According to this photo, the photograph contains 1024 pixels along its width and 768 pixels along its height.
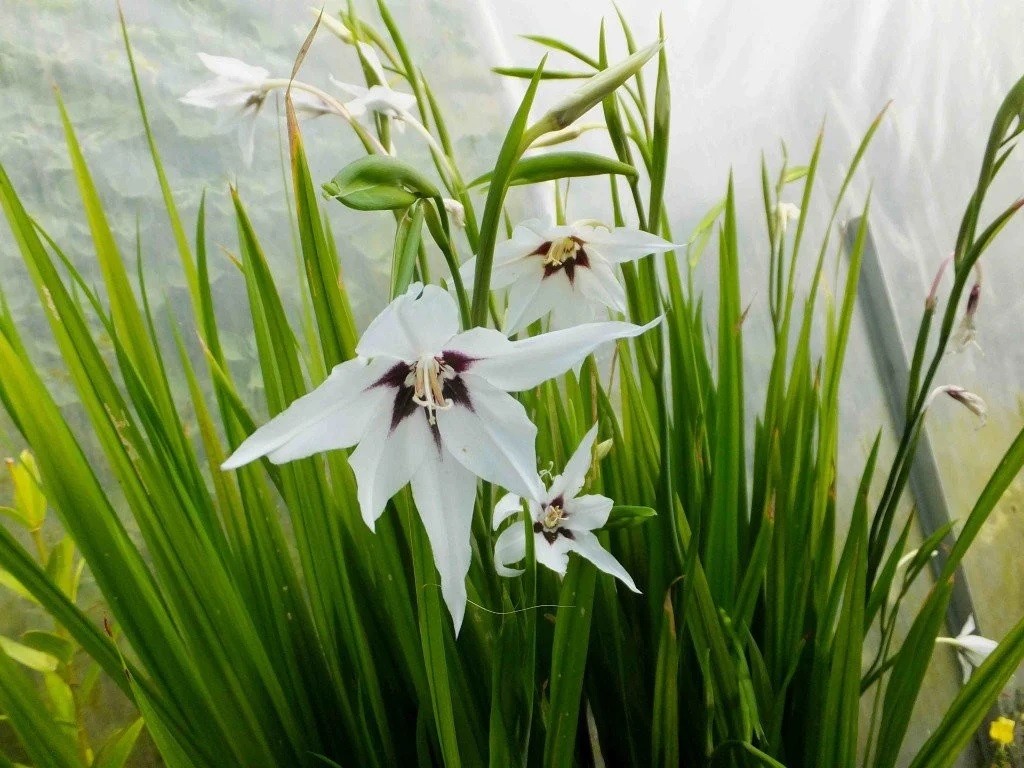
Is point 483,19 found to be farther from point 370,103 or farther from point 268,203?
point 370,103

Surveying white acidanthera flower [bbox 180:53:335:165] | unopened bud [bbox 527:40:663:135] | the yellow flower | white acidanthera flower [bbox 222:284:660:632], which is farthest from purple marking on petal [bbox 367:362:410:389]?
the yellow flower

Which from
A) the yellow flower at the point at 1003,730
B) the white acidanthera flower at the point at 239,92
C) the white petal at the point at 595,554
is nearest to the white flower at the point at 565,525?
the white petal at the point at 595,554

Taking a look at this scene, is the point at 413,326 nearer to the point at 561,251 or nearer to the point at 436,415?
the point at 436,415

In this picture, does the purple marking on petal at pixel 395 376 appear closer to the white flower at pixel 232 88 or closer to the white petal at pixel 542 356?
the white petal at pixel 542 356

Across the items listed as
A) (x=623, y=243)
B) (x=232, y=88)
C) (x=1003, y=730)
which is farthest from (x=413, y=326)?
(x=1003, y=730)

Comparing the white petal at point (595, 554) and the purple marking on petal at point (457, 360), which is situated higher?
the purple marking on petal at point (457, 360)
